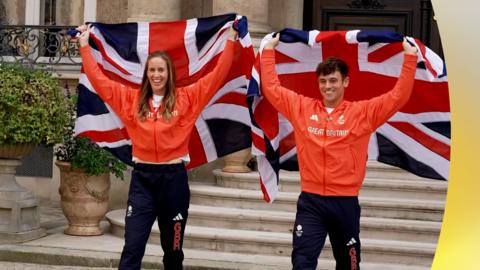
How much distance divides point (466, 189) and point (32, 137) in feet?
16.3

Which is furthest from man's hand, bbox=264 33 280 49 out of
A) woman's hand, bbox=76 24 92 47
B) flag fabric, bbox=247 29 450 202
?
woman's hand, bbox=76 24 92 47

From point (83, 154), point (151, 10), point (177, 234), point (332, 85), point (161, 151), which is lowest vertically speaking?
point (177, 234)

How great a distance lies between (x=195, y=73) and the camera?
7211mm

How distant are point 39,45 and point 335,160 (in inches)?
268

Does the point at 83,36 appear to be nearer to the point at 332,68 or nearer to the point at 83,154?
the point at 332,68

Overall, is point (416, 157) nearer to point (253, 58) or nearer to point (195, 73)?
point (253, 58)

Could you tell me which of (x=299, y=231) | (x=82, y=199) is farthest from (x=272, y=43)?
(x=82, y=199)

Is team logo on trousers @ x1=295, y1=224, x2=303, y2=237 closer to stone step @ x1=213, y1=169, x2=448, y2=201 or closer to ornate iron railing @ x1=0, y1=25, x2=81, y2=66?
stone step @ x1=213, y1=169, x2=448, y2=201

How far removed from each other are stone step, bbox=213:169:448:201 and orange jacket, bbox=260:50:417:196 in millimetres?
3383

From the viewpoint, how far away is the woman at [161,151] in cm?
613

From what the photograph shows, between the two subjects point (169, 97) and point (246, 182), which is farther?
point (246, 182)

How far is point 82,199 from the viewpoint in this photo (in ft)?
29.6

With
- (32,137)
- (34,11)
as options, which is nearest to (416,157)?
(32,137)

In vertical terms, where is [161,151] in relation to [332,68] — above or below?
below
